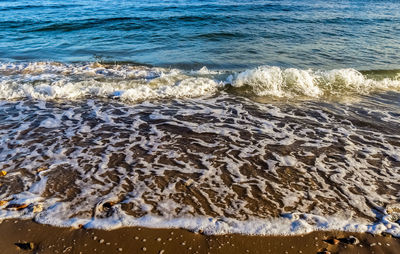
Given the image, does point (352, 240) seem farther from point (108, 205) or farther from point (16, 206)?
point (16, 206)

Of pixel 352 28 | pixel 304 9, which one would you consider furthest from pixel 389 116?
pixel 304 9

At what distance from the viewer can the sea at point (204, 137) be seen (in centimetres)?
303

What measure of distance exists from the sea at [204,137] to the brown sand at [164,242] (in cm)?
10

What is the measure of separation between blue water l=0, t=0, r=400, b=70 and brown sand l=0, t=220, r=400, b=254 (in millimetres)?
6851

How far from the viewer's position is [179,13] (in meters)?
18.5

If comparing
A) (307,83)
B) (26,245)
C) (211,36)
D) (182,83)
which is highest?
(211,36)

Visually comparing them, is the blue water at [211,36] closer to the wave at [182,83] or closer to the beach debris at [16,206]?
the wave at [182,83]

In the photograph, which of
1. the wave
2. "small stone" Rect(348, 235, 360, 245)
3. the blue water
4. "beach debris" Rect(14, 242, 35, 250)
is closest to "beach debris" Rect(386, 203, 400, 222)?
"small stone" Rect(348, 235, 360, 245)

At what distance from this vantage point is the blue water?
9664 mm

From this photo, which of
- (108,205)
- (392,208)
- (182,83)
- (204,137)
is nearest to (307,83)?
(182,83)

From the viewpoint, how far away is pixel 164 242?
2633 mm

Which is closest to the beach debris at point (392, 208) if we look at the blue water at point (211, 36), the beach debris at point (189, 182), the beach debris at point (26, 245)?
the beach debris at point (189, 182)

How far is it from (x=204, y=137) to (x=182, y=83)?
2.81 m

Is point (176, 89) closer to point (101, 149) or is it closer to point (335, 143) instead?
point (101, 149)
